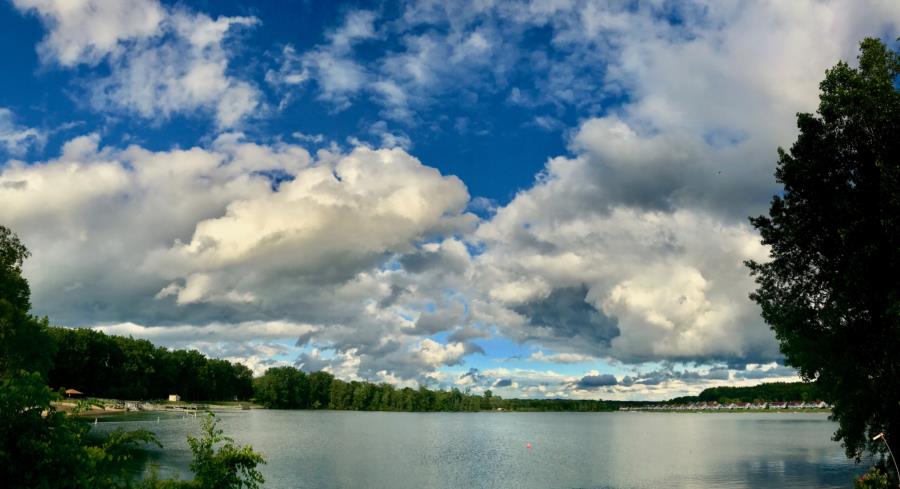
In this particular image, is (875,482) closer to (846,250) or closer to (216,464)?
(846,250)

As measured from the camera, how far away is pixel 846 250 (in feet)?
115

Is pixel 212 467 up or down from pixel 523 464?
up

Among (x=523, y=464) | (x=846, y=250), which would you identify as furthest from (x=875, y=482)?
(x=523, y=464)

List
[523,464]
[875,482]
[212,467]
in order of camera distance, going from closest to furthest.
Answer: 1. [212,467]
2. [875,482]
3. [523,464]

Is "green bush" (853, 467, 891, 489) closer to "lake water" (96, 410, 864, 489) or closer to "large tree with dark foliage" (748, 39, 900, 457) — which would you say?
"large tree with dark foliage" (748, 39, 900, 457)

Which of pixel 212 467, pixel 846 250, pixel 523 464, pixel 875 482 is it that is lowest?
pixel 523 464

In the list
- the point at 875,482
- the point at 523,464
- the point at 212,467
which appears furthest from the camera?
the point at 523,464

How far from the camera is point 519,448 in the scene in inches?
3900

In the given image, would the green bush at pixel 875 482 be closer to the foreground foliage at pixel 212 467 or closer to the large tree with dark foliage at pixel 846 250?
the large tree with dark foliage at pixel 846 250

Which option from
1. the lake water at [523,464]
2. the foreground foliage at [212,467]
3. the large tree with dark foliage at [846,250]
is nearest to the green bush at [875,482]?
the large tree with dark foliage at [846,250]

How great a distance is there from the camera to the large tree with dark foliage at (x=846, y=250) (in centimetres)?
3256

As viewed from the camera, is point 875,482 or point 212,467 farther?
point 875,482

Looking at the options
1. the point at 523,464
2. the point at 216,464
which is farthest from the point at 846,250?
the point at 523,464

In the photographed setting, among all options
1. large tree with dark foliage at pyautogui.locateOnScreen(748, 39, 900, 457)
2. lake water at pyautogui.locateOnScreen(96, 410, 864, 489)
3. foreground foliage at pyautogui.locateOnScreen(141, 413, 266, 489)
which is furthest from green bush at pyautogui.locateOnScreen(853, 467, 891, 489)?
foreground foliage at pyautogui.locateOnScreen(141, 413, 266, 489)
